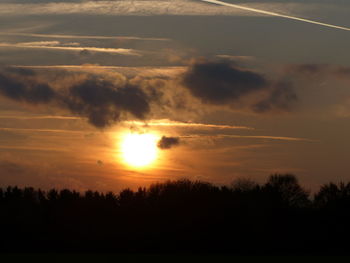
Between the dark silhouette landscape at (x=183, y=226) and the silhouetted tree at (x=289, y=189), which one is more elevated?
the silhouetted tree at (x=289, y=189)

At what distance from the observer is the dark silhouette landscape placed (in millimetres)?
124312

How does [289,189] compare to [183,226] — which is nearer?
[183,226]

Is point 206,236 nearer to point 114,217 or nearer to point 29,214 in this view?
point 114,217

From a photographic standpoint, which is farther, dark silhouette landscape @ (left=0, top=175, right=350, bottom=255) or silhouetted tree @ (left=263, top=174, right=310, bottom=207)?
silhouetted tree @ (left=263, top=174, right=310, bottom=207)

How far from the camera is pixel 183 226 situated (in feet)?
425

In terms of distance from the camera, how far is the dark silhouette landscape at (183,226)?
12431cm

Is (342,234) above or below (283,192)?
below

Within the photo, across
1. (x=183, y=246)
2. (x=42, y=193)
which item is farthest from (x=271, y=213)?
(x=42, y=193)

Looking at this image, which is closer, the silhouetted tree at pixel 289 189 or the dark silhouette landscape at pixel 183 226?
the dark silhouette landscape at pixel 183 226

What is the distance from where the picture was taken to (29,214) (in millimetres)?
140250

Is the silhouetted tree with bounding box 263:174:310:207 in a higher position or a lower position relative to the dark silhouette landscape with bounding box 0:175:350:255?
higher

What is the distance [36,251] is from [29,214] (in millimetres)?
21037

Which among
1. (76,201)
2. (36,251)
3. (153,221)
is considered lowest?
(36,251)

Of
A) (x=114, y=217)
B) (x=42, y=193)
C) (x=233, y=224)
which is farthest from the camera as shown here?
(x=42, y=193)
